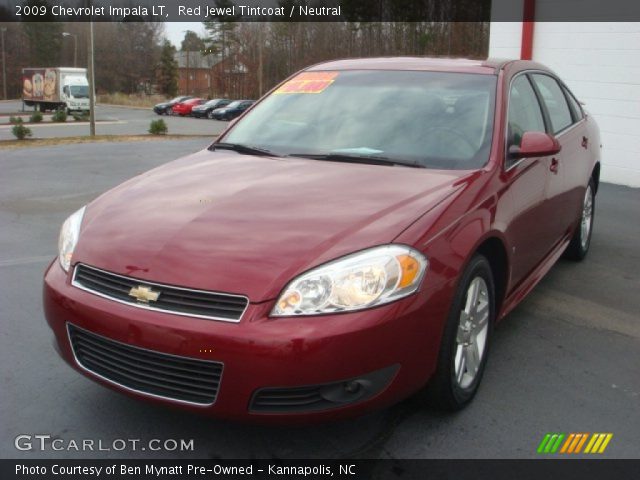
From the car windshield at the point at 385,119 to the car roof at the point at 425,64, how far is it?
0.24 ft

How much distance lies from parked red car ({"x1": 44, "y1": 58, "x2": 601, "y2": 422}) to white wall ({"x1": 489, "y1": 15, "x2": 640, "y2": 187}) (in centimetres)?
706

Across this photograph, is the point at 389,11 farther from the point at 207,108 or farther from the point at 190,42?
the point at 190,42

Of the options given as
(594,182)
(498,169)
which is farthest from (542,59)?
(498,169)

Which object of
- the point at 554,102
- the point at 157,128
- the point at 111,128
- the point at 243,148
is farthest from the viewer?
the point at 111,128

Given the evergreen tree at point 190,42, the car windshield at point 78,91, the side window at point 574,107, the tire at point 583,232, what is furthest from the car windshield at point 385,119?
the evergreen tree at point 190,42

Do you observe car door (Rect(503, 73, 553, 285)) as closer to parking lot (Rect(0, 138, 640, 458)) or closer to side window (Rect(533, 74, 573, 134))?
side window (Rect(533, 74, 573, 134))

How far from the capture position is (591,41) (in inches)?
406

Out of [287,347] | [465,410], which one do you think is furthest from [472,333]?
[287,347]

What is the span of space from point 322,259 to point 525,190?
1.60 m

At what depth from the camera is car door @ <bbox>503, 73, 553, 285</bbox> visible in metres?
3.41

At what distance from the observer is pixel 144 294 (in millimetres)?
2471

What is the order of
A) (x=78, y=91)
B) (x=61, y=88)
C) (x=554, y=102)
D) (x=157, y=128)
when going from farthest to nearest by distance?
1. (x=78, y=91)
2. (x=61, y=88)
3. (x=157, y=128)
4. (x=554, y=102)

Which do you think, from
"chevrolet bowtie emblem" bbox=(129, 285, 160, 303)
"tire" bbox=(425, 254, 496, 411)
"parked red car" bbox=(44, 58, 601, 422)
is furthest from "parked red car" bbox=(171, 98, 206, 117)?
"chevrolet bowtie emblem" bbox=(129, 285, 160, 303)

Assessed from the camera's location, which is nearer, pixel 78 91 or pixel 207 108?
pixel 207 108
